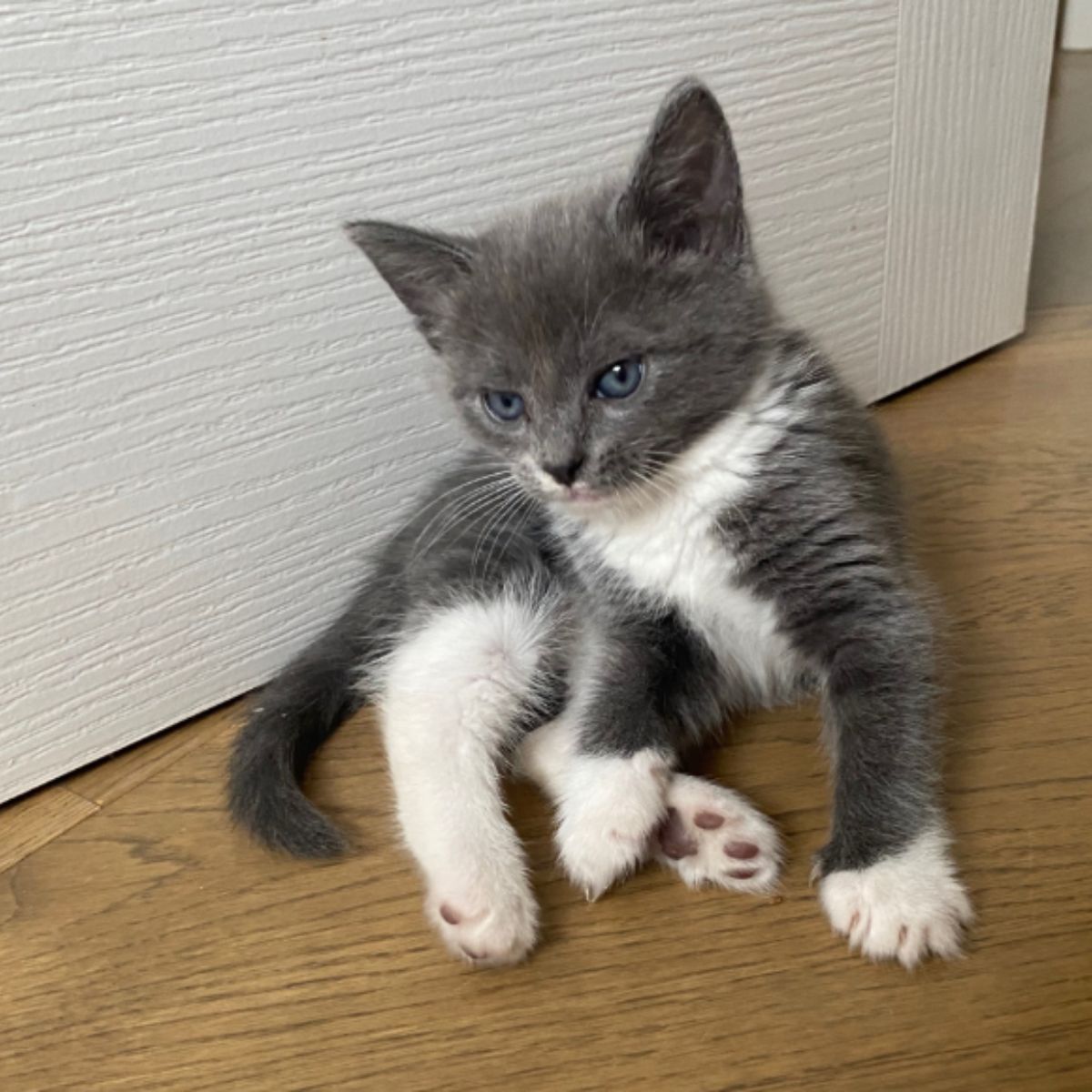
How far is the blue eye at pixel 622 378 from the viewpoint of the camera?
1002 millimetres

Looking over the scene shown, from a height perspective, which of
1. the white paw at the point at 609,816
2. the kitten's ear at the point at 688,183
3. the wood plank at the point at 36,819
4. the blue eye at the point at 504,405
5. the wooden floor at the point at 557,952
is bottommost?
the wood plank at the point at 36,819

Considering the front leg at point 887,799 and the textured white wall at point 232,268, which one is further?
the textured white wall at point 232,268

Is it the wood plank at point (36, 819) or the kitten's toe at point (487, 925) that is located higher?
the kitten's toe at point (487, 925)

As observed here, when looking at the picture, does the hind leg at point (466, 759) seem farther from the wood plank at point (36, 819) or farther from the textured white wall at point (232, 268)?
the wood plank at point (36, 819)

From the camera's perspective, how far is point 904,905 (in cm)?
88

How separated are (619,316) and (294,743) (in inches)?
19.9

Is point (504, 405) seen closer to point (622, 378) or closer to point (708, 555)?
point (622, 378)

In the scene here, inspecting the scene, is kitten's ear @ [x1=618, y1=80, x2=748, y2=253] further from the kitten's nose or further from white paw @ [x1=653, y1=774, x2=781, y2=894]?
white paw @ [x1=653, y1=774, x2=781, y2=894]

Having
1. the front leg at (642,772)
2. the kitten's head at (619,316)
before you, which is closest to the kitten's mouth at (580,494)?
the kitten's head at (619,316)

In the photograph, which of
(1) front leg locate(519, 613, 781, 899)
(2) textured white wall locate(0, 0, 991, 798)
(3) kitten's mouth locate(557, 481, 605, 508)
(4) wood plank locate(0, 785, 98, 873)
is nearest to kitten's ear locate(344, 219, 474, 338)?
(2) textured white wall locate(0, 0, 991, 798)

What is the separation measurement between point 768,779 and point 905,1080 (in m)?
0.32

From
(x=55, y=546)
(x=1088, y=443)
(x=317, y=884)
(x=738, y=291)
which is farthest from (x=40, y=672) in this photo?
(x=1088, y=443)

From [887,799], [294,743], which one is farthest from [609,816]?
[294,743]

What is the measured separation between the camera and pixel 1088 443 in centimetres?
153
